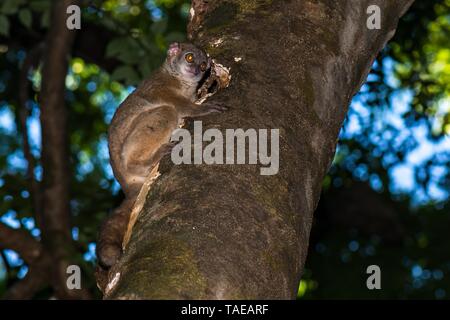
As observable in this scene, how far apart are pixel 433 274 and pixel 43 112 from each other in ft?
21.1

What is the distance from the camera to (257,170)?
9.20 feet

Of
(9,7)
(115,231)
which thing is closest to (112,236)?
(115,231)

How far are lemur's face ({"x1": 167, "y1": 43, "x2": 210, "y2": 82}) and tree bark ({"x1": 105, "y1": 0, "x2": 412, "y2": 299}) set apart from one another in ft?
0.36

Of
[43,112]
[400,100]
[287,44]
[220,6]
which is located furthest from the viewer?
[400,100]

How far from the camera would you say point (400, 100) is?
8516mm

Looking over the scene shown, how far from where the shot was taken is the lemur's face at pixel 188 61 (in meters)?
3.85

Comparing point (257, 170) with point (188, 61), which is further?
point (188, 61)

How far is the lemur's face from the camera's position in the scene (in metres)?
3.85

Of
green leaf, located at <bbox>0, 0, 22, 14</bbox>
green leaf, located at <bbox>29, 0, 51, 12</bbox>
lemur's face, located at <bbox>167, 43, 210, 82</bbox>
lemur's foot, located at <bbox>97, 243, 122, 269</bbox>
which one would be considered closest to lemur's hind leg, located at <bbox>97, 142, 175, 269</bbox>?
lemur's foot, located at <bbox>97, 243, 122, 269</bbox>

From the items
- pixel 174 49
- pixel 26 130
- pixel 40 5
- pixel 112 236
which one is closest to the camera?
pixel 112 236

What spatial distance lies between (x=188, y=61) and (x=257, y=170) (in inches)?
68.0

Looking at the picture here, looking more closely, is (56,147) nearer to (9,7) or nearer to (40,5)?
(9,7)
